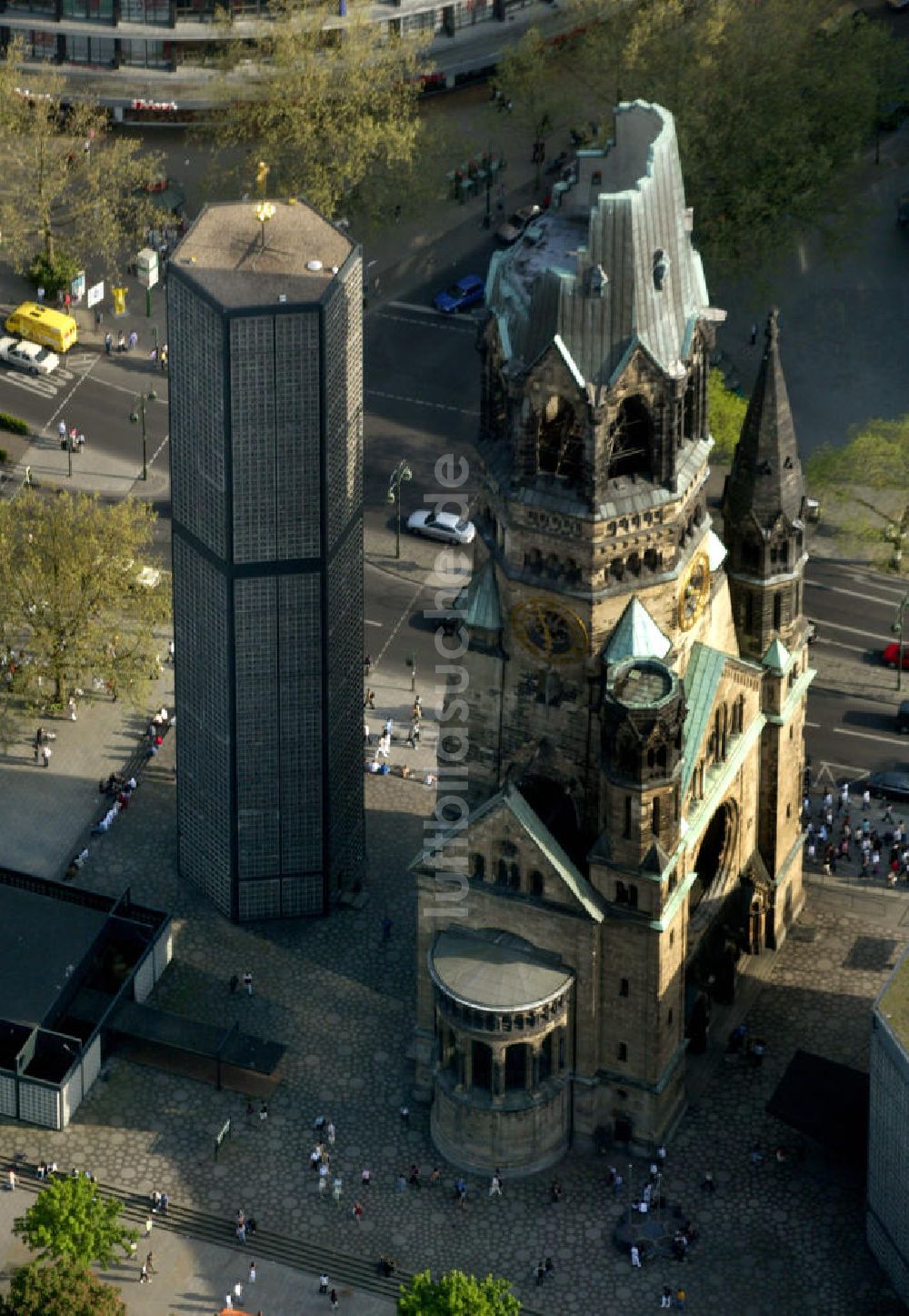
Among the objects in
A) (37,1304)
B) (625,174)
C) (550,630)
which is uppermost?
(625,174)

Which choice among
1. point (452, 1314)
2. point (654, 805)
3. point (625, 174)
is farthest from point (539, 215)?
point (452, 1314)

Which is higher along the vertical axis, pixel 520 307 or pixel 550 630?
pixel 520 307

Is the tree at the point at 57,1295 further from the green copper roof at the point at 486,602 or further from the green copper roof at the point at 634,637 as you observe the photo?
the green copper roof at the point at 634,637

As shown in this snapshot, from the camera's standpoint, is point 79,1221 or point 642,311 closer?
point 642,311

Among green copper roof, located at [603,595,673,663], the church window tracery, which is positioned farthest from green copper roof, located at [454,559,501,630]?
the church window tracery

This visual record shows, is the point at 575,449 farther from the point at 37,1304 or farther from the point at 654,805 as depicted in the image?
the point at 37,1304
